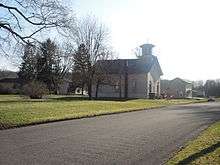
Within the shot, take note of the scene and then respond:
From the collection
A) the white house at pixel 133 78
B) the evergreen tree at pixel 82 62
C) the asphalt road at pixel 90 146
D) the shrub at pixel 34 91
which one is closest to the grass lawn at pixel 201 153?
the asphalt road at pixel 90 146

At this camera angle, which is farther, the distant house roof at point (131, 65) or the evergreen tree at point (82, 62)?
the distant house roof at point (131, 65)

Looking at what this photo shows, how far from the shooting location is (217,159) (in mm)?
10047

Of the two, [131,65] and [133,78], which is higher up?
[131,65]

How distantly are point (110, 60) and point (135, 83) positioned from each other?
8876 mm

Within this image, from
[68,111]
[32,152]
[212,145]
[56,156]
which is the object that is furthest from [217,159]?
[68,111]

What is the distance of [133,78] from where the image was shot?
74625mm

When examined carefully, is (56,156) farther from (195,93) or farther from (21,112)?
(195,93)

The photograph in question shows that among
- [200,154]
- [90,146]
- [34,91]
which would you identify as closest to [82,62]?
[34,91]

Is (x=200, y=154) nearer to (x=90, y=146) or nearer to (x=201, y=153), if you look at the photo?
(x=201, y=153)

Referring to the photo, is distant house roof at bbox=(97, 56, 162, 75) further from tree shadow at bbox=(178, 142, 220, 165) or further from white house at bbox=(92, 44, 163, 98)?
tree shadow at bbox=(178, 142, 220, 165)

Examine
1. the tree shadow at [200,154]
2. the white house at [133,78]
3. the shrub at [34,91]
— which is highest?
the white house at [133,78]

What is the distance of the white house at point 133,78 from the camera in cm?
7231

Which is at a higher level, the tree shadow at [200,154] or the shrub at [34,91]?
the shrub at [34,91]

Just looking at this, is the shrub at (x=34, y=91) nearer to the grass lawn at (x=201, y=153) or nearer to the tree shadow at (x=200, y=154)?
the grass lawn at (x=201, y=153)
